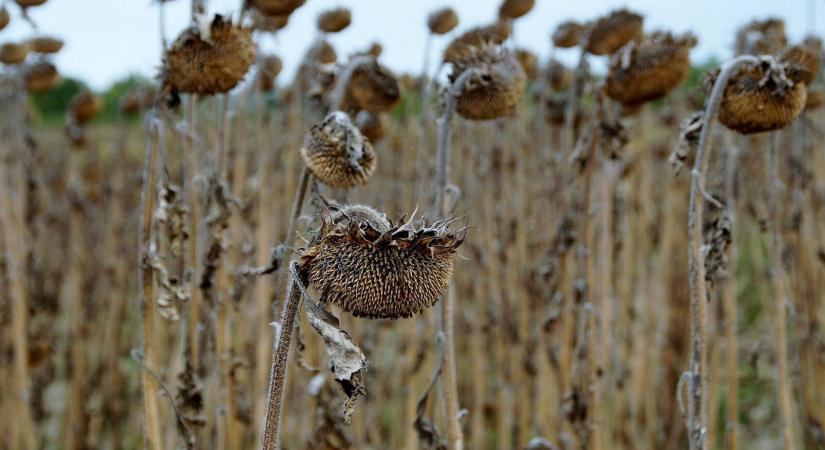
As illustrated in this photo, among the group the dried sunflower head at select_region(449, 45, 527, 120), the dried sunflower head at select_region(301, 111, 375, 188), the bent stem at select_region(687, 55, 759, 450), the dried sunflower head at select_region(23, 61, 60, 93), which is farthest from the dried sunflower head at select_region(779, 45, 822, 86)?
the dried sunflower head at select_region(23, 61, 60, 93)

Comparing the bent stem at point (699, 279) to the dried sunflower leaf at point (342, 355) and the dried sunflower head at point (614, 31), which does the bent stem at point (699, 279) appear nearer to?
the dried sunflower head at point (614, 31)

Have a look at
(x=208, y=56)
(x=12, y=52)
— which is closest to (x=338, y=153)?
(x=208, y=56)

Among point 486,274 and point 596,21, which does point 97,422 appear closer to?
point 486,274

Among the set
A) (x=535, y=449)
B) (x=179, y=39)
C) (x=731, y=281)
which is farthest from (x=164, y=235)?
(x=731, y=281)

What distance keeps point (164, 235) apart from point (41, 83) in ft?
6.91

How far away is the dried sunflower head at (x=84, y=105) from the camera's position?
4.28 meters

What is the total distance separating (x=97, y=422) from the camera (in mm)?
4070

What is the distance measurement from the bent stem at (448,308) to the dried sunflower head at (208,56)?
A: 56 centimetres

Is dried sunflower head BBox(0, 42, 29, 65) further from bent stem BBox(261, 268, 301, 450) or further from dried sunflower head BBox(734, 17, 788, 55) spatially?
dried sunflower head BBox(734, 17, 788, 55)

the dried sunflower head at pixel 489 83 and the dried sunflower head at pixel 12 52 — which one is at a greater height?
the dried sunflower head at pixel 489 83

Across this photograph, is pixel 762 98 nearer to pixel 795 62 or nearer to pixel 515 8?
pixel 795 62

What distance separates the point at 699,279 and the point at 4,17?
8.37 ft

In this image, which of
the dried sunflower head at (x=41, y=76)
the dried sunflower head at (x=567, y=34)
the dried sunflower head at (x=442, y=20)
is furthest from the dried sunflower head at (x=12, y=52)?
the dried sunflower head at (x=567, y=34)

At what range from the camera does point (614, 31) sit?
95.8 inches
